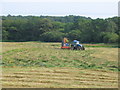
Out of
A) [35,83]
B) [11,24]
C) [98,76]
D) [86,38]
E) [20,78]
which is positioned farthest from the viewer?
[11,24]

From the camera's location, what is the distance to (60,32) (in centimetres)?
6072

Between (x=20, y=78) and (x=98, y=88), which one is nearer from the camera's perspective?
(x=98, y=88)

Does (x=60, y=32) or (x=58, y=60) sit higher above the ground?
(x=60, y=32)

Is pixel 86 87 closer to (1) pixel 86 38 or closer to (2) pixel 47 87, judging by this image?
(2) pixel 47 87

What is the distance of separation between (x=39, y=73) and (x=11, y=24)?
2124 inches

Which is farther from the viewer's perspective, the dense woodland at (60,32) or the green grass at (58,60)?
the dense woodland at (60,32)

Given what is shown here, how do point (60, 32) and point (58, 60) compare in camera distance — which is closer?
point (58, 60)

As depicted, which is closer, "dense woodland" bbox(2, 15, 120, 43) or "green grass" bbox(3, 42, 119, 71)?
"green grass" bbox(3, 42, 119, 71)

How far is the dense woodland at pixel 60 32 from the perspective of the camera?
2051 inches

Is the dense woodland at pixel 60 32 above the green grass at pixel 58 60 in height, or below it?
above

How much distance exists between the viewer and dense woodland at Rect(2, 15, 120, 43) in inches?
2051

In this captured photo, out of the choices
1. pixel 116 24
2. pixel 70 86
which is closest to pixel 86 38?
pixel 116 24

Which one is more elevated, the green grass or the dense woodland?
the dense woodland

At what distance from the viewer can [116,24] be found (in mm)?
54500
